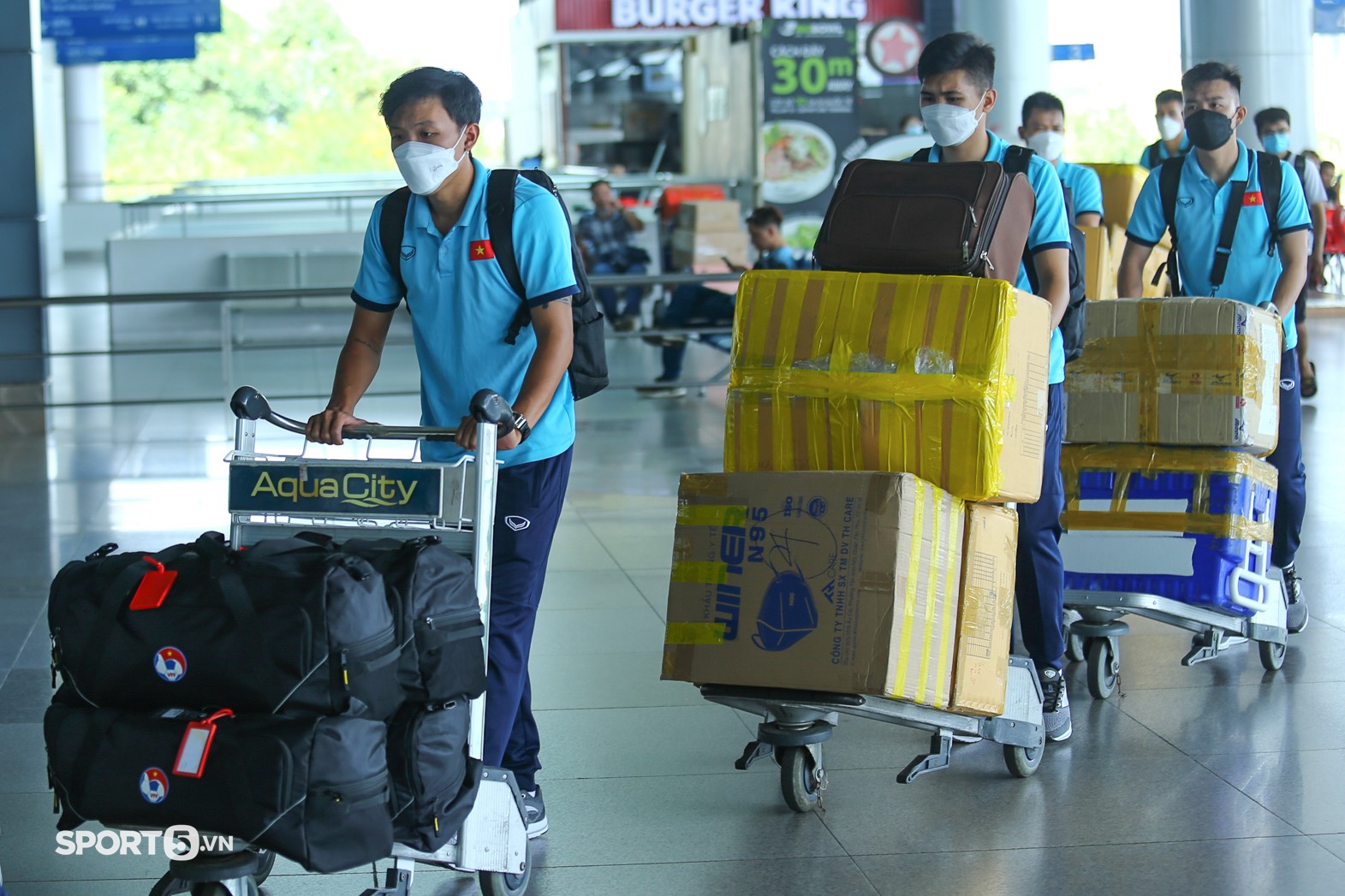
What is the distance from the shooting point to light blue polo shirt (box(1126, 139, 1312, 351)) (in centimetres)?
547

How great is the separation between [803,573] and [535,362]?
824 millimetres

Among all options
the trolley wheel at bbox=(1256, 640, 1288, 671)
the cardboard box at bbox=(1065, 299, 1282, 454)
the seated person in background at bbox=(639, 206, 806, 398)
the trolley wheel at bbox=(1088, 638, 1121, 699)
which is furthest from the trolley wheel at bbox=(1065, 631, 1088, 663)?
the seated person in background at bbox=(639, 206, 806, 398)

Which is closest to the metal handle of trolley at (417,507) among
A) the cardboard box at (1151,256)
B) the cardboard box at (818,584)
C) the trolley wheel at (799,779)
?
the cardboard box at (818,584)

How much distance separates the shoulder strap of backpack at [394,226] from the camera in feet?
12.0

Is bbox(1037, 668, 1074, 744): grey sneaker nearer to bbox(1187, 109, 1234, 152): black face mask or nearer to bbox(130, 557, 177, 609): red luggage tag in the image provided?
bbox(1187, 109, 1234, 152): black face mask

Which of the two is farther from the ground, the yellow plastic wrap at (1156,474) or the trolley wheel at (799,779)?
the yellow plastic wrap at (1156,474)

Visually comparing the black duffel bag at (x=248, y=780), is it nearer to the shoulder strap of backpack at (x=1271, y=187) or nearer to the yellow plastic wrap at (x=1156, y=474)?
the yellow plastic wrap at (x=1156, y=474)

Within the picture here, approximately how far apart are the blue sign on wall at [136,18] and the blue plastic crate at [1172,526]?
19.6 meters

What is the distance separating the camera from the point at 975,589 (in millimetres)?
3893

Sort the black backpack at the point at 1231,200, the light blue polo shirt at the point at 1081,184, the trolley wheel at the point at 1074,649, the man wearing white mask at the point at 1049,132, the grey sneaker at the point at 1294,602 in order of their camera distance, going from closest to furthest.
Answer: the trolley wheel at the point at 1074,649
the black backpack at the point at 1231,200
the grey sneaker at the point at 1294,602
the light blue polo shirt at the point at 1081,184
the man wearing white mask at the point at 1049,132

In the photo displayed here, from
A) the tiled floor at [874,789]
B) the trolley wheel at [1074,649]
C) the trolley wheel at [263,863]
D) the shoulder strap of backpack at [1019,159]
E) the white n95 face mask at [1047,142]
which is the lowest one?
the tiled floor at [874,789]

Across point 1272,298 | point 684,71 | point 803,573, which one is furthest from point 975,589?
point 684,71

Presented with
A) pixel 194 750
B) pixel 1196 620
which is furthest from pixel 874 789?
pixel 194 750

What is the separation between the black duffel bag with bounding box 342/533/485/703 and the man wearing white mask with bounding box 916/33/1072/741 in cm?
193
